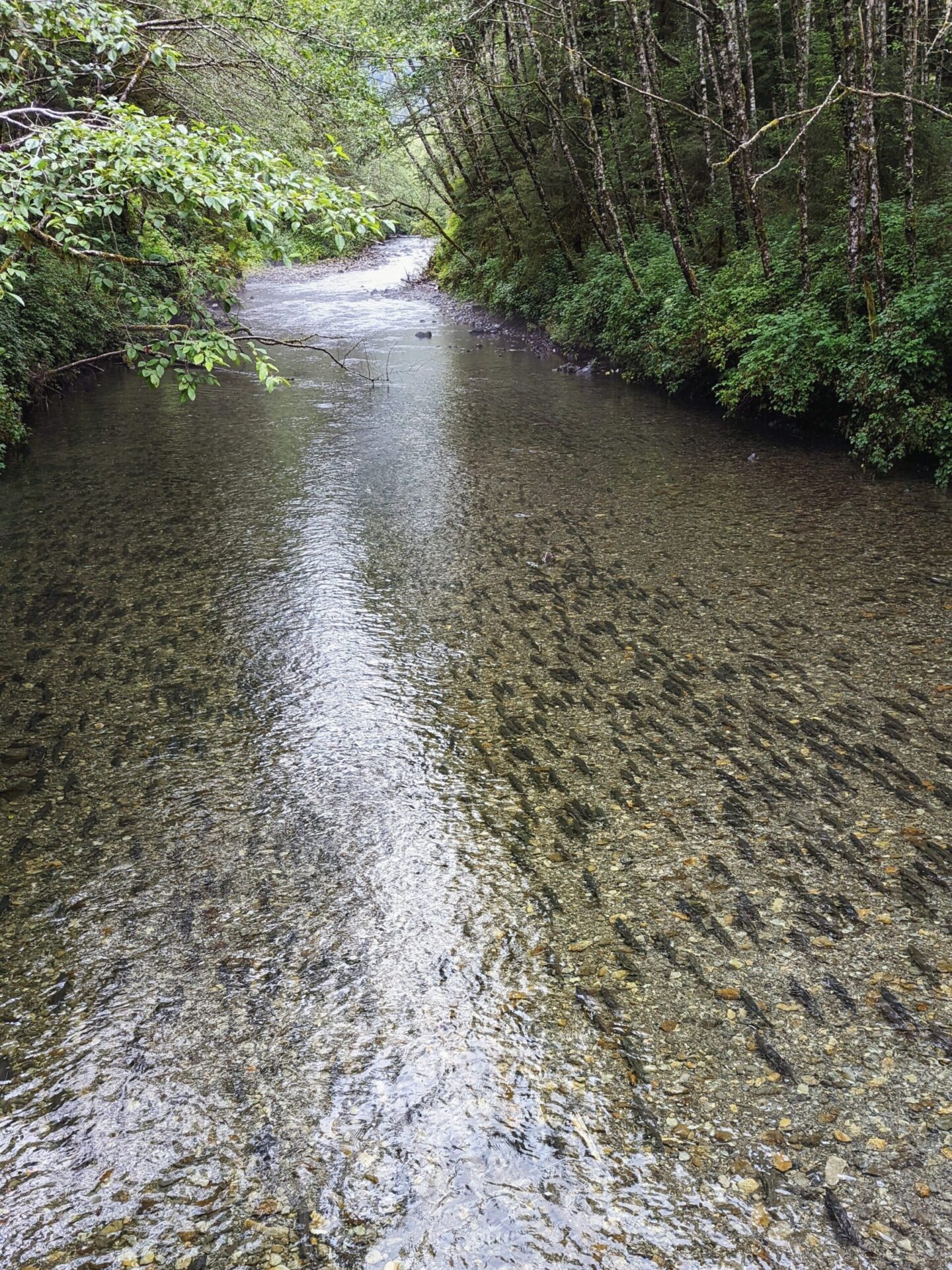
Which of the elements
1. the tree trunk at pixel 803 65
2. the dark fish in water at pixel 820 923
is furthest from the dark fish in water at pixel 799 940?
the tree trunk at pixel 803 65

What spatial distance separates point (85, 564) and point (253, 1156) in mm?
7225

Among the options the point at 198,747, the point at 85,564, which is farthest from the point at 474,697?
the point at 85,564

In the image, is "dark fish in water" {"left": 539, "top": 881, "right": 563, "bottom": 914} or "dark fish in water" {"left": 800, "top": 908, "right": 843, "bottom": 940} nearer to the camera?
"dark fish in water" {"left": 800, "top": 908, "right": 843, "bottom": 940}

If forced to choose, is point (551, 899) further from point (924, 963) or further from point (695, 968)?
point (924, 963)

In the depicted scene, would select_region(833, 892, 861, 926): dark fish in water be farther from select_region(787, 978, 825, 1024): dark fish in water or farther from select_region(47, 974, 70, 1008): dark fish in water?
select_region(47, 974, 70, 1008): dark fish in water

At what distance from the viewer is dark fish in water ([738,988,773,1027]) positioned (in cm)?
374

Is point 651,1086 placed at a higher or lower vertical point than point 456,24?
lower

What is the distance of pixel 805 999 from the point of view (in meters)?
3.83

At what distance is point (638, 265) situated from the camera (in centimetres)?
1750

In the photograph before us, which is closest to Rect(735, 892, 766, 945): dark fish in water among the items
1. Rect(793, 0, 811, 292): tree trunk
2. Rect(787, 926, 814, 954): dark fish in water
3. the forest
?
Rect(787, 926, 814, 954): dark fish in water

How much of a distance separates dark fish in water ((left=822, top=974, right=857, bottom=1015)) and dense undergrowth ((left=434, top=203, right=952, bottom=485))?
774 cm

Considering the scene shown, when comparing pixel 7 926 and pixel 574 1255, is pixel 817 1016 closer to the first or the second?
pixel 574 1255

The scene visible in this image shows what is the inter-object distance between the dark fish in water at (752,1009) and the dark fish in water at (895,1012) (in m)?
0.53

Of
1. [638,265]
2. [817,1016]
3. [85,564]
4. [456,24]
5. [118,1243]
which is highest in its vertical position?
[456,24]
